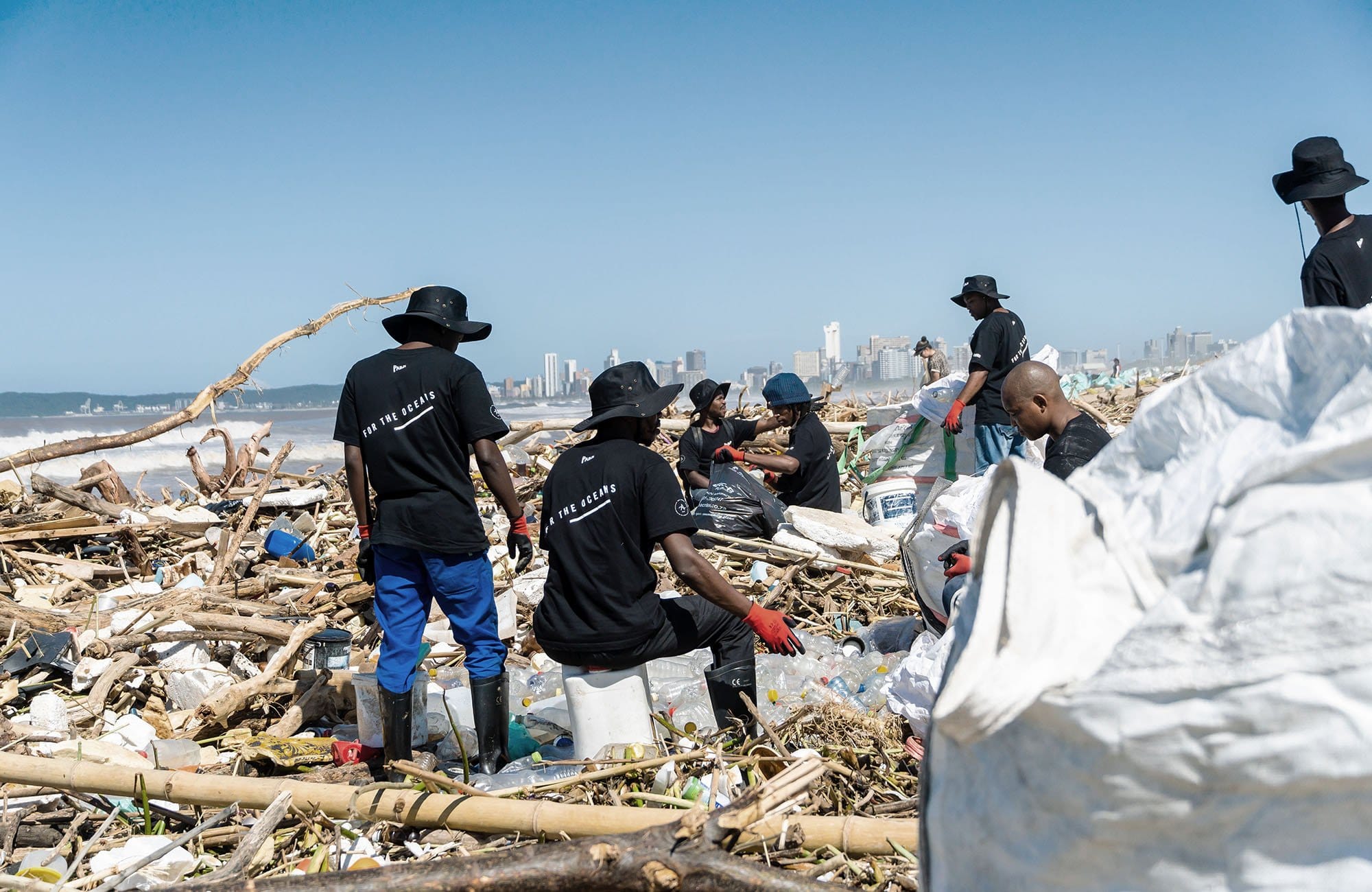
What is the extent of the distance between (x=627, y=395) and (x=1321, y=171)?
2870 mm

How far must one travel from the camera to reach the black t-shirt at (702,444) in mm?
8195

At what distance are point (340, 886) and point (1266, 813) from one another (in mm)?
1765

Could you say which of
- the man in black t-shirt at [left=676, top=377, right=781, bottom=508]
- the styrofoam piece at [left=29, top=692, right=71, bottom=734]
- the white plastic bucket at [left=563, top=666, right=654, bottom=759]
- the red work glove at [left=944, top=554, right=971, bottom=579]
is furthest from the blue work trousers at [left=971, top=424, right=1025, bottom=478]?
the styrofoam piece at [left=29, top=692, right=71, bottom=734]

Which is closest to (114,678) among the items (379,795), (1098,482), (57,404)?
(379,795)

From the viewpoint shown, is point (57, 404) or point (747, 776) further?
point (57, 404)

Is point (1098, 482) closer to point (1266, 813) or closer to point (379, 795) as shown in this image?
point (1266, 813)

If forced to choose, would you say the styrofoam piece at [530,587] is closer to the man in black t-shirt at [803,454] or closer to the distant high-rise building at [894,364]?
the man in black t-shirt at [803,454]

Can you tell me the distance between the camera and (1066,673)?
1106 mm

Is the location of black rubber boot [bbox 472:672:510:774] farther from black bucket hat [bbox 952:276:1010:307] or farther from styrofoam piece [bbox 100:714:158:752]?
black bucket hat [bbox 952:276:1010:307]

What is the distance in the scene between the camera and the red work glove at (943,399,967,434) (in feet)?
22.9

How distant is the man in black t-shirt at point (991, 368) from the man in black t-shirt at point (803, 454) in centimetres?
96

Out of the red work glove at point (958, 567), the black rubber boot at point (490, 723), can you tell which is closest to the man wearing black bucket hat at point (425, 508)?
the black rubber boot at point (490, 723)

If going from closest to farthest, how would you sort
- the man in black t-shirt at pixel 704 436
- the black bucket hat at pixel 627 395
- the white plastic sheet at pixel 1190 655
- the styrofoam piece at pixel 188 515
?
1. the white plastic sheet at pixel 1190 655
2. the black bucket hat at pixel 627 395
3. the styrofoam piece at pixel 188 515
4. the man in black t-shirt at pixel 704 436

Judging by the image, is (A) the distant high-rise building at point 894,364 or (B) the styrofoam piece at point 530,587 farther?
(A) the distant high-rise building at point 894,364
